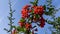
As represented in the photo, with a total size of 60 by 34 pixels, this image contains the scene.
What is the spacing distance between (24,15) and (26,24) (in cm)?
35

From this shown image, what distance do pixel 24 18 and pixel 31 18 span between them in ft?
0.87

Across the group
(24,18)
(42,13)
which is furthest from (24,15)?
(42,13)

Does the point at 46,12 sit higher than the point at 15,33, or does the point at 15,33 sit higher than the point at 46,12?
the point at 46,12

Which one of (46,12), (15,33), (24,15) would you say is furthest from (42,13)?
(15,33)

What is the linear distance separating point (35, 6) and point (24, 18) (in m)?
0.62

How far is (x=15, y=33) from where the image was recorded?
8.57 m

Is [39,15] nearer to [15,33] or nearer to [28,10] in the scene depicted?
[28,10]

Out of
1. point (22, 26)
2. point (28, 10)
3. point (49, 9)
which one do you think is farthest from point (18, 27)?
point (49, 9)

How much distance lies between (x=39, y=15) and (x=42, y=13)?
184mm

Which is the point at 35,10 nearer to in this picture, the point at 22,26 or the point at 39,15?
the point at 39,15

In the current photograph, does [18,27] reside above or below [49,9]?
below

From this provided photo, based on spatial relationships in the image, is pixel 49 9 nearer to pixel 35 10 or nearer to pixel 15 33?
pixel 35 10

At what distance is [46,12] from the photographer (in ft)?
27.1

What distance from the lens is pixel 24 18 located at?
8477mm
